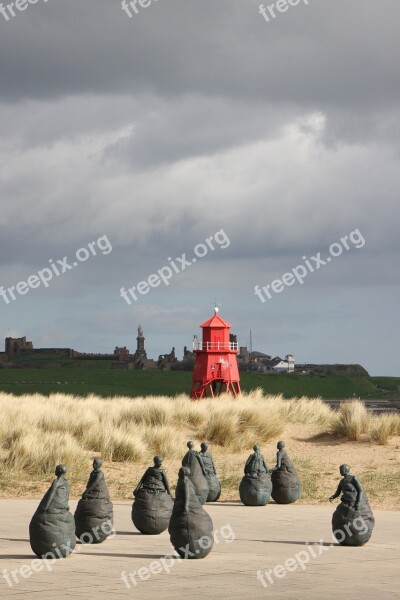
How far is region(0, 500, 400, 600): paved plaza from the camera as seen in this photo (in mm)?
11828

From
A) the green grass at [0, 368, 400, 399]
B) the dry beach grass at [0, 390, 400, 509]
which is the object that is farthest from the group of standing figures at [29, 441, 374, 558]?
the green grass at [0, 368, 400, 399]

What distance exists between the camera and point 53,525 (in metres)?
14.1

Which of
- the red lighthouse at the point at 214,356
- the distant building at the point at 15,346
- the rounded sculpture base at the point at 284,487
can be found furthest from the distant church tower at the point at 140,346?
the rounded sculpture base at the point at 284,487

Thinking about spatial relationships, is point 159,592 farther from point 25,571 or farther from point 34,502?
point 34,502

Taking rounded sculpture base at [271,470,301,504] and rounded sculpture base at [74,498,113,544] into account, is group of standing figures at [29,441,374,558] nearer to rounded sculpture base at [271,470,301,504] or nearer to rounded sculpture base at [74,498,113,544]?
rounded sculpture base at [74,498,113,544]

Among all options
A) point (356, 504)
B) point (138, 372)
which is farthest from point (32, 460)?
point (138, 372)

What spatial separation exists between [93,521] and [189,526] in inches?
108

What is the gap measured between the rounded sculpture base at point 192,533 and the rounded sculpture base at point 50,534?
1.43m

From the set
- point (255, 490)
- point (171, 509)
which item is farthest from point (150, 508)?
point (255, 490)

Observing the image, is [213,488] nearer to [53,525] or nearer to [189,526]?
[189,526]

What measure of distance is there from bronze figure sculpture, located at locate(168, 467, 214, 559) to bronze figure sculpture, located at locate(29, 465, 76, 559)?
1455mm

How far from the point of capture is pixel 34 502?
22.4 m

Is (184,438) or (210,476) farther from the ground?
(184,438)

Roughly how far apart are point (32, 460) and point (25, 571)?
1329 centimetres
